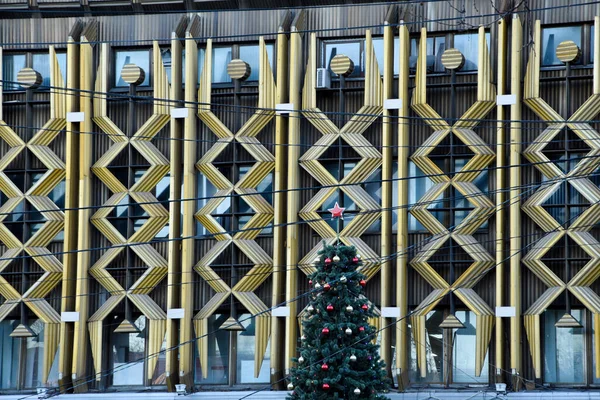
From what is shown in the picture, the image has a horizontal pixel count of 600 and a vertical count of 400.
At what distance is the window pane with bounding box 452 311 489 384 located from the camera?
3294 cm

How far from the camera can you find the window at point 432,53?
3384cm

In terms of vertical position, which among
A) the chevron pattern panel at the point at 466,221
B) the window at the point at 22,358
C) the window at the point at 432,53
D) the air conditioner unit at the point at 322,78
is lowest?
the window at the point at 22,358

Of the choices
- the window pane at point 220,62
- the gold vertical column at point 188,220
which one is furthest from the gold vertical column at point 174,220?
the window pane at point 220,62

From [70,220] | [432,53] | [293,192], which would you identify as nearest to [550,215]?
[432,53]

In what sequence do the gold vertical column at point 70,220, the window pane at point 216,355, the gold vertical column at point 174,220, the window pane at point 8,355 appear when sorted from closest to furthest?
1. the gold vertical column at point 174,220
2. the window pane at point 216,355
3. the gold vertical column at point 70,220
4. the window pane at point 8,355

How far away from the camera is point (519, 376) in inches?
1256

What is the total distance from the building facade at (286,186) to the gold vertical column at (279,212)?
2.0 inches

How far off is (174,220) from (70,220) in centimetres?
291

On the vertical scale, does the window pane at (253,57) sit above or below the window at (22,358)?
above

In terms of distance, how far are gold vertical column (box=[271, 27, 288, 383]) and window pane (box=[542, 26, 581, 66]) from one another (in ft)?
22.1

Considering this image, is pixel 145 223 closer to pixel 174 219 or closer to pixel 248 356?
pixel 174 219

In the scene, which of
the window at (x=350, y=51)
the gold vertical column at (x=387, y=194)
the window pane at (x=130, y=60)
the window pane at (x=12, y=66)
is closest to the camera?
the gold vertical column at (x=387, y=194)

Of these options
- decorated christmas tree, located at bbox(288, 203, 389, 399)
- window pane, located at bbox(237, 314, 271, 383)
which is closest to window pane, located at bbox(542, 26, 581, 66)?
decorated christmas tree, located at bbox(288, 203, 389, 399)

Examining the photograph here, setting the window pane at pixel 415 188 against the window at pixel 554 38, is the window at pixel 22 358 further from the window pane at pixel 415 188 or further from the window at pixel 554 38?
the window at pixel 554 38
